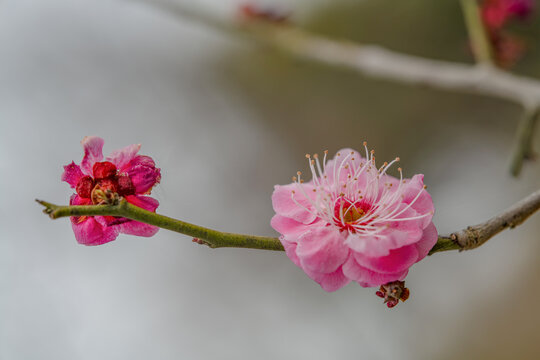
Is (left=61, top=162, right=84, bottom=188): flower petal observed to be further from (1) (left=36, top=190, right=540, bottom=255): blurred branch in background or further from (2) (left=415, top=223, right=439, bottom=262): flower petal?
(2) (left=415, top=223, right=439, bottom=262): flower petal

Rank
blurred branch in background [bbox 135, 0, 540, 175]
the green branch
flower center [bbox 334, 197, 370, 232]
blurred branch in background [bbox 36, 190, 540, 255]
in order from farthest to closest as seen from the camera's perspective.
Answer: the green branch, blurred branch in background [bbox 135, 0, 540, 175], flower center [bbox 334, 197, 370, 232], blurred branch in background [bbox 36, 190, 540, 255]

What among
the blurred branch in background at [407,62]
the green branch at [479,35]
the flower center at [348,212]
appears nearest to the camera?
the flower center at [348,212]

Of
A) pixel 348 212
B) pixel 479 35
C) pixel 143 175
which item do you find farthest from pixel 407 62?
pixel 143 175

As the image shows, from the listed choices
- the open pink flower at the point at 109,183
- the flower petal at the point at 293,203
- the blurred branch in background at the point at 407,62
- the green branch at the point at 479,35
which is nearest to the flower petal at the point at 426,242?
the flower petal at the point at 293,203

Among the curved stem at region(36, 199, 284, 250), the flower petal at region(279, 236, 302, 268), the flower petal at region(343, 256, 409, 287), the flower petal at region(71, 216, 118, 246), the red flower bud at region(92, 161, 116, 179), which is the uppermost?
the red flower bud at region(92, 161, 116, 179)

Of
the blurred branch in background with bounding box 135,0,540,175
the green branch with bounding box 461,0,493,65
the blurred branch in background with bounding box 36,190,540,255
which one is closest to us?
the blurred branch in background with bounding box 36,190,540,255

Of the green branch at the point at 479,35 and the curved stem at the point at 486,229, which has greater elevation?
the green branch at the point at 479,35

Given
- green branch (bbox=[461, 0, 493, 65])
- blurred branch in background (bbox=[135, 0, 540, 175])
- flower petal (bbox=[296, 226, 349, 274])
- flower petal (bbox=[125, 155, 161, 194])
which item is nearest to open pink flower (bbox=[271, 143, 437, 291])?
flower petal (bbox=[296, 226, 349, 274])

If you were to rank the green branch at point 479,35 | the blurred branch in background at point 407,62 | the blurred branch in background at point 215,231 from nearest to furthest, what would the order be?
the blurred branch in background at point 215,231 < the blurred branch in background at point 407,62 < the green branch at point 479,35

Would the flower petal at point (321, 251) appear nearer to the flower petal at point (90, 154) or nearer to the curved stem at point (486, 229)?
the curved stem at point (486, 229)
